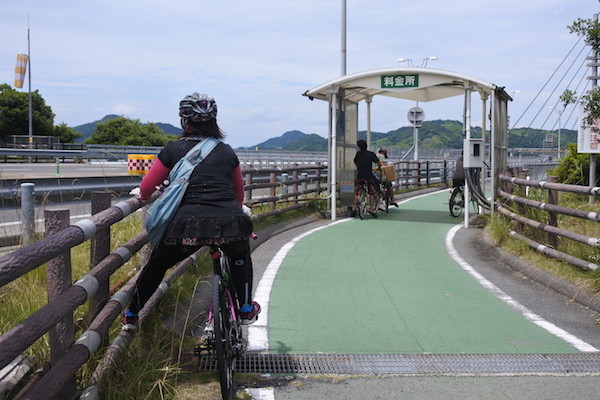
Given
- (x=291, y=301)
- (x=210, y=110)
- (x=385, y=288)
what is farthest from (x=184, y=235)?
(x=385, y=288)

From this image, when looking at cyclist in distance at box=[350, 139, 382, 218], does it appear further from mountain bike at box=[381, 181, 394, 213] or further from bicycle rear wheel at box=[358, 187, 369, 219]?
mountain bike at box=[381, 181, 394, 213]

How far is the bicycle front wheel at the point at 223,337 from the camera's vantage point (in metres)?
3.99

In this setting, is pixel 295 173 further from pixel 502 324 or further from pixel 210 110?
pixel 210 110

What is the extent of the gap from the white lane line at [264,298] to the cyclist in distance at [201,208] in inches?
48.2

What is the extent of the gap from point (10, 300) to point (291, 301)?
10.1 feet

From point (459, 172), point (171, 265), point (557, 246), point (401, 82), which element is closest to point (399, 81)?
point (401, 82)

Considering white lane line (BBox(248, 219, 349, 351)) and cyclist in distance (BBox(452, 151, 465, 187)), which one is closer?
white lane line (BBox(248, 219, 349, 351))

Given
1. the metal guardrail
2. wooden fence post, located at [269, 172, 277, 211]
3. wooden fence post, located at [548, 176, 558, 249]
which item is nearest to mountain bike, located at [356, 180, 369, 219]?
wooden fence post, located at [269, 172, 277, 211]

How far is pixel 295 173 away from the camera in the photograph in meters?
15.7

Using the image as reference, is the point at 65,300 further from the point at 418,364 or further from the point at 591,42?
the point at 591,42

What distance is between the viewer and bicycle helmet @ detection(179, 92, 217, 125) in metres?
4.46

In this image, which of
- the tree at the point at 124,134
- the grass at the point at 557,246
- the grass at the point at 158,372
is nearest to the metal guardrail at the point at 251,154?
the tree at the point at 124,134

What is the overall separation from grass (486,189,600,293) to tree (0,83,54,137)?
61.5 meters

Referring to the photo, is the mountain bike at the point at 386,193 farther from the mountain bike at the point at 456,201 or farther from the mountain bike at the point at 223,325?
the mountain bike at the point at 223,325
